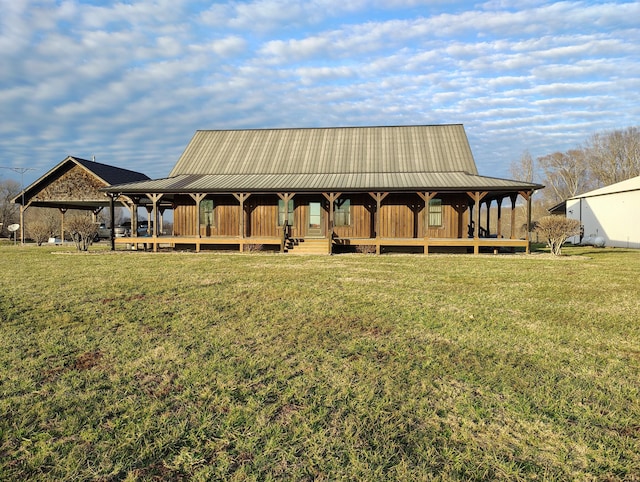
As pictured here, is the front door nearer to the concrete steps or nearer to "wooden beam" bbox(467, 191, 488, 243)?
the concrete steps

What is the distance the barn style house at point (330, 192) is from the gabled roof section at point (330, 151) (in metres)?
0.06

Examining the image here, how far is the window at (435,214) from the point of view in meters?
20.4

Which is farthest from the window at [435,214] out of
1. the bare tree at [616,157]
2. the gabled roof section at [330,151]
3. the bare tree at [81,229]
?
the bare tree at [616,157]

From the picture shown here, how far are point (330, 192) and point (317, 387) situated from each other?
50.4 feet

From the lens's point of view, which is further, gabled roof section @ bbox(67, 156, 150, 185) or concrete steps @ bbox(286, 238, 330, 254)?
gabled roof section @ bbox(67, 156, 150, 185)

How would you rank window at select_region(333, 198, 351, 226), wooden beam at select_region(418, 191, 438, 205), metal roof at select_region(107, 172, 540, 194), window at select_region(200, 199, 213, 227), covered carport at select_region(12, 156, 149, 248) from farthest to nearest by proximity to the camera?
covered carport at select_region(12, 156, 149, 248), window at select_region(200, 199, 213, 227), window at select_region(333, 198, 351, 226), wooden beam at select_region(418, 191, 438, 205), metal roof at select_region(107, 172, 540, 194)

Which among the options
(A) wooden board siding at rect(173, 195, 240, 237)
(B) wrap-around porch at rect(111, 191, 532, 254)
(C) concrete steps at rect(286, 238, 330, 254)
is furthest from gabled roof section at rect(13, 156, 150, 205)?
(C) concrete steps at rect(286, 238, 330, 254)

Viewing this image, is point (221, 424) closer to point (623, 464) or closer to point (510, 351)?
point (623, 464)

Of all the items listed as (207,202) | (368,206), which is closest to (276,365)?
(368,206)

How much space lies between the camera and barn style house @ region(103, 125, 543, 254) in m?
18.9

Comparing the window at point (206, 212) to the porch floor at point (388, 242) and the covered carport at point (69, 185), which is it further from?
the covered carport at point (69, 185)

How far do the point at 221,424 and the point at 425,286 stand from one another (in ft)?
23.7

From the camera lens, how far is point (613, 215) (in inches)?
1059

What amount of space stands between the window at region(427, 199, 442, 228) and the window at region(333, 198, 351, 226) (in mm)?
4191
